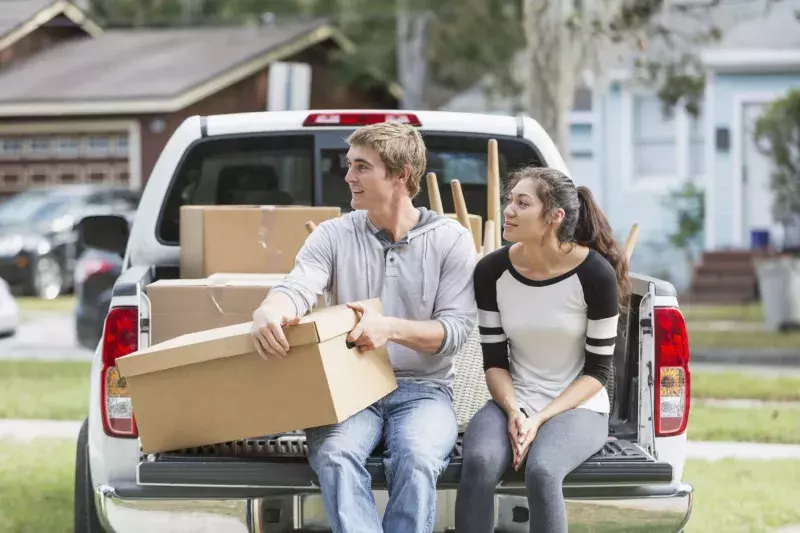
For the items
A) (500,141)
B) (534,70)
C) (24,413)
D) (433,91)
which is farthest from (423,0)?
(500,141)

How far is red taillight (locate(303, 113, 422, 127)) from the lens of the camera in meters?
5.89

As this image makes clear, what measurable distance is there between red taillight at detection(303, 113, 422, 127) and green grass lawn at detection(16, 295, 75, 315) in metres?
15.2

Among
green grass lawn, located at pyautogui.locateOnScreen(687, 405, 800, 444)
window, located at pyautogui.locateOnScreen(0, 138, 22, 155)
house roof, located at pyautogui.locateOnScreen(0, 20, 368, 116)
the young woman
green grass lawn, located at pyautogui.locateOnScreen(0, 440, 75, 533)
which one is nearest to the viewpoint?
the young woman

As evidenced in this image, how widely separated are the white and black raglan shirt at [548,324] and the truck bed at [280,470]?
0.29 m

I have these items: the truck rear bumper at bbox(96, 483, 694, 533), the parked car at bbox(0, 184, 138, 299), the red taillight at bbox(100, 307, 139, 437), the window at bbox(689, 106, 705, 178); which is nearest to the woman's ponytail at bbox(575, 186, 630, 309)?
the truck rear bumper at bbox(96, 483, 694, 533)

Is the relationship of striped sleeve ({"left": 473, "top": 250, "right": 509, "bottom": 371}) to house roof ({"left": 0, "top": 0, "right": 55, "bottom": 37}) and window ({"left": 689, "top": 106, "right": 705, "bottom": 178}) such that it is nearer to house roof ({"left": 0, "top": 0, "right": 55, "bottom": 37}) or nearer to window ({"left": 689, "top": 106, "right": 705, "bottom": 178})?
window ({"left": 689, "top": 106, "right": 705, "bottom": 178})

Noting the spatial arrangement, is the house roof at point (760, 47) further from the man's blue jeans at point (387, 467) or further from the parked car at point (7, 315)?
the man's blue jeans at point (387, 467)

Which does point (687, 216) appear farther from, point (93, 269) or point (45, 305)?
point (93, 269)

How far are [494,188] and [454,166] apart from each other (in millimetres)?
439

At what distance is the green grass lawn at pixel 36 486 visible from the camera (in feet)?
22.7

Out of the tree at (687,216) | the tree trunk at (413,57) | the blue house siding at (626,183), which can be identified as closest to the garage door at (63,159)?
the tree trunk at (413,57)

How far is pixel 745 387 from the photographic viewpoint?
12203 mm

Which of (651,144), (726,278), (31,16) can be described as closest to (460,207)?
(726,278)

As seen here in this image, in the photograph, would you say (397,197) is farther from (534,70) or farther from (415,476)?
(534,70)
